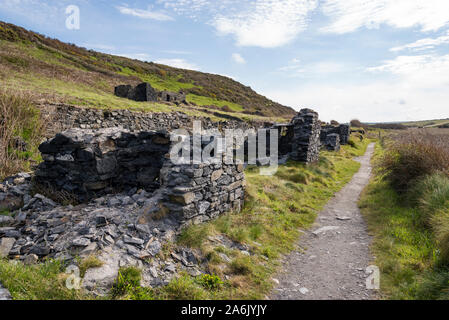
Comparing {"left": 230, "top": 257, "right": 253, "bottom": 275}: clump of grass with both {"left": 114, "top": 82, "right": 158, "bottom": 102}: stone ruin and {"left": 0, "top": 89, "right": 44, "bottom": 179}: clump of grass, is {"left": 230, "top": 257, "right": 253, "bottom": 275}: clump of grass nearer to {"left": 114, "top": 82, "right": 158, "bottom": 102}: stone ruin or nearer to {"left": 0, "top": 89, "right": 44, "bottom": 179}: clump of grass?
{"left": 0, "top": 89, "right": 44, "bottom": 179}: clump of grass

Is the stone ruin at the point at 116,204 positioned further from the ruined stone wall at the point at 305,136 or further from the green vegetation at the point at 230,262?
the ruined stone wall at the point at 305,136

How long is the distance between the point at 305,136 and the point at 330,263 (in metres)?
9.65

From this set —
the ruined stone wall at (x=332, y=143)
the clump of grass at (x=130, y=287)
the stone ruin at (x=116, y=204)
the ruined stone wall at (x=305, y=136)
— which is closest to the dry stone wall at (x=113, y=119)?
the stone ruin at (x=116, y=204)

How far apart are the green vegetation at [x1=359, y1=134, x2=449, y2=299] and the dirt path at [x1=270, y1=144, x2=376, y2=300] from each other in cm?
36

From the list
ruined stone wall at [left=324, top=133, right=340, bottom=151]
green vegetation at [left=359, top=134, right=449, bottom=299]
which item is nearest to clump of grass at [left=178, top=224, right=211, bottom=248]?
green vegetation at [left=359, top=134, right=449, bottom=299]

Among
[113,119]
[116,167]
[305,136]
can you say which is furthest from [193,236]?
[113,119]

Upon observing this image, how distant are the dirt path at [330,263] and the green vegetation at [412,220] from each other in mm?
356

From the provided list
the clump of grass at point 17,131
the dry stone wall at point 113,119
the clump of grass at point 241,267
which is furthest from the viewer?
the dry stone wall at point 113,119

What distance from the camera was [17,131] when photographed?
32.5 ft

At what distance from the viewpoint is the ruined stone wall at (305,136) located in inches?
552

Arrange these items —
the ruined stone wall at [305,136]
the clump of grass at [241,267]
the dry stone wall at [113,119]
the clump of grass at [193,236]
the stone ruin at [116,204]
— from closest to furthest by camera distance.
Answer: the stone ruin at [116,204], the clump of grass at [241,267], the clump of grass at [193,236], the dry stone wall at [113,119], the ruined stone wall at [305,136]

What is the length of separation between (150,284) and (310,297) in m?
2.69
